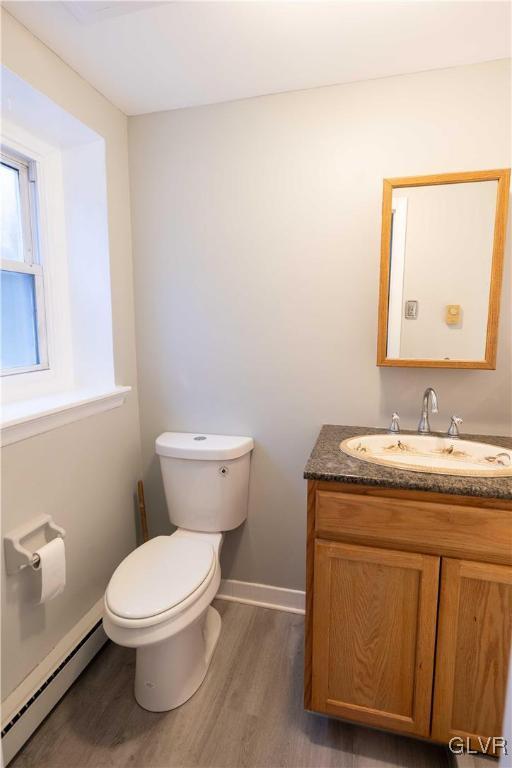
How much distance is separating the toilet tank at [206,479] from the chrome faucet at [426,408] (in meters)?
0.70

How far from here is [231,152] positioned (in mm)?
1605

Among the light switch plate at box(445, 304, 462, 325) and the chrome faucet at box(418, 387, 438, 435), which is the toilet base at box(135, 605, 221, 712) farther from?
the light switch plate at box(445, 304, 462, 325)

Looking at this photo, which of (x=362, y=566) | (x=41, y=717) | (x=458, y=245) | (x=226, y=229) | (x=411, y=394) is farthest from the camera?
(x=226, y=229)

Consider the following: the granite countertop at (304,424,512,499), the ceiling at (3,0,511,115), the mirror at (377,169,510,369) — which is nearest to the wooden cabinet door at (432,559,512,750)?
the granite countertop at (304,424,512,499)

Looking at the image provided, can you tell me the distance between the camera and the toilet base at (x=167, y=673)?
1.33m

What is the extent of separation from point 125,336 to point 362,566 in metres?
1.32

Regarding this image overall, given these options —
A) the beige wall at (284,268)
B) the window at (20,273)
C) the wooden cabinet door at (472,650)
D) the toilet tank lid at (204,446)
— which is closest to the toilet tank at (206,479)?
the toilet tank lid at (204,446)

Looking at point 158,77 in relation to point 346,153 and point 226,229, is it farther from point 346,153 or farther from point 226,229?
point 346,153

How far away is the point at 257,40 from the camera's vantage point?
1.24 m

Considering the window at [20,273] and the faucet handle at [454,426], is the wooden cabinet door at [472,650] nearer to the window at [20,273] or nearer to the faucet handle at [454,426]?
the faucet handle at [454,426]

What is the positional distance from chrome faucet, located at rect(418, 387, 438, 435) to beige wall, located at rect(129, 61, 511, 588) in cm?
6

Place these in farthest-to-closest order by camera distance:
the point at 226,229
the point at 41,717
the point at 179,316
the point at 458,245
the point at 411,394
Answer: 1. the point at 179,316
2. the point at 226,229
3. the point at 411,394
4. the point at 458,245
5. the point at 41,717

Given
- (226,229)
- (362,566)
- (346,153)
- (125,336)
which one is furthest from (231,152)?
(362,566)

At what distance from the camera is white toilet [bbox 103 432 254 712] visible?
1189 mm
